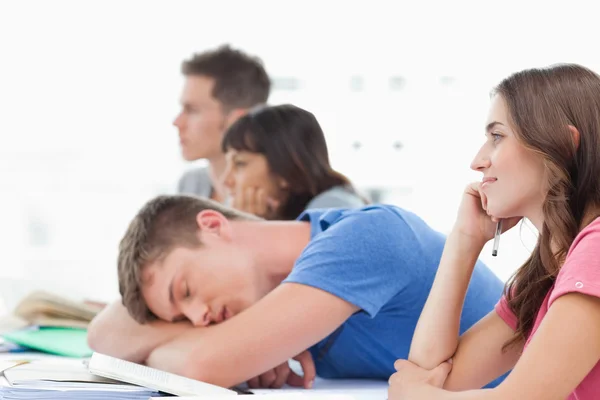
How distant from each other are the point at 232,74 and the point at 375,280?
6.40ft

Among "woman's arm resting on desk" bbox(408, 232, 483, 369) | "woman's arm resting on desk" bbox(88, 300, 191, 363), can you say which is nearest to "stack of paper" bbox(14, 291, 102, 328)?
"woman's arm resting on desk" bbox(88, 300, 191, 363)

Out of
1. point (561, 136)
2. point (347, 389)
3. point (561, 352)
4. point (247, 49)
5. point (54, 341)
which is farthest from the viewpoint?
point (247, 49)

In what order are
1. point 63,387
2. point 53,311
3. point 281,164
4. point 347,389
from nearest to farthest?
point 63,387, point 347,389, point 53,311, point 281,164

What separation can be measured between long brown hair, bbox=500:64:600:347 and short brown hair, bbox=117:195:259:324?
2.08ft

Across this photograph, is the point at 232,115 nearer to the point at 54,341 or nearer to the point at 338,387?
the point at 54,341

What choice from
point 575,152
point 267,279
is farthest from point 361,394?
point 575,152

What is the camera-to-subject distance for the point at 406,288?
1304mm

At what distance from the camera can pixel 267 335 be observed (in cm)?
120

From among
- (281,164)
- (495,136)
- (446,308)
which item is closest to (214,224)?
(446,308)

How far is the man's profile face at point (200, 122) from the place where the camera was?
2988 millimetres

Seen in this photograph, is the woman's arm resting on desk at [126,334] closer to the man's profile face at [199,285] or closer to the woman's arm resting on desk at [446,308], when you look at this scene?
the man's profile face at [199,285]

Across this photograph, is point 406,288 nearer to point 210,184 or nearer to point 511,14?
point 210,184

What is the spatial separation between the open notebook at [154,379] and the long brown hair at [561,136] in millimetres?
498

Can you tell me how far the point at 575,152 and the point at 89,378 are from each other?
2.43 feet
